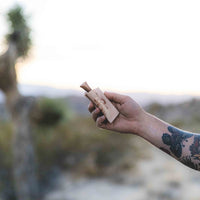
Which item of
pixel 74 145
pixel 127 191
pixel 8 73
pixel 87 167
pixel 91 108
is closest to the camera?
pixel 91 108

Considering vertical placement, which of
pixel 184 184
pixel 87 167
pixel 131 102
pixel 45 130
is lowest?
pixel 184 184

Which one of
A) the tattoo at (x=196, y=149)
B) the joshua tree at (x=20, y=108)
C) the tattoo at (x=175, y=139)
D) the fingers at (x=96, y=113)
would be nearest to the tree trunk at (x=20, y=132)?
the joshua tree at (x=20, y=108)

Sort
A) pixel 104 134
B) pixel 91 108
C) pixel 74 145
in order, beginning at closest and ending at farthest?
pixel 91 108, pixel 74 145, pixel 104 134

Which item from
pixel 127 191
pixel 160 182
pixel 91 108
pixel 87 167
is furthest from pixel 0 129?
pixel 91 108

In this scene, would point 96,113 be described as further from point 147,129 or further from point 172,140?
point 172,140

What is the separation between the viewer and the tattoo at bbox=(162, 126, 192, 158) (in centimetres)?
209

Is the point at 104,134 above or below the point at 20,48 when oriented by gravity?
below

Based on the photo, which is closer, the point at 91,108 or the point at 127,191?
the point at 91,108

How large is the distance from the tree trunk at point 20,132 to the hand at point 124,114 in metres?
6.04

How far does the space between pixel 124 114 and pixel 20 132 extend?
656 centimetres

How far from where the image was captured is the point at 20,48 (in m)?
8.72

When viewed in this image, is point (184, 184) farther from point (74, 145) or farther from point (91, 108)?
point (91, 108)

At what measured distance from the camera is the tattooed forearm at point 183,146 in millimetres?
2027

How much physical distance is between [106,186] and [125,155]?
2.60 m
